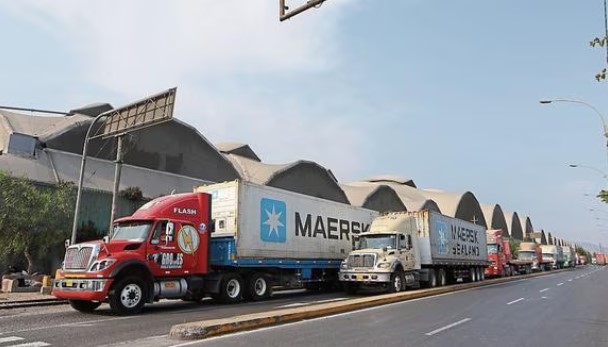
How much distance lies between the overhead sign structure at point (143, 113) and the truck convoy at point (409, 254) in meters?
9.89

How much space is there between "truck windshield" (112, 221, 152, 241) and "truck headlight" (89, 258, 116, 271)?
1.37m

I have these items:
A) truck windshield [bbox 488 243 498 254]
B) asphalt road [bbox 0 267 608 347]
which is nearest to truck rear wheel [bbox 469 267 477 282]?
truck windshield [bbox 488 243 498 254]

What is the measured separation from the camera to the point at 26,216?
945 inches

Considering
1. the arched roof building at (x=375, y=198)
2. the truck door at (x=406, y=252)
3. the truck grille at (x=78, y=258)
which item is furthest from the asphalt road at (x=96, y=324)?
the arched roof building at (x=375, y=198)

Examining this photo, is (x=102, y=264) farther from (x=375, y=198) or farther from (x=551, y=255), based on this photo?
(x=551, y=255)

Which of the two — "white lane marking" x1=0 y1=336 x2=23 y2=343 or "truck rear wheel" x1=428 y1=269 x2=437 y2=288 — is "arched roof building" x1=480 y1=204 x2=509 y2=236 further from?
"white lane marking" x1=0 y1=336 x2=23 y2=343

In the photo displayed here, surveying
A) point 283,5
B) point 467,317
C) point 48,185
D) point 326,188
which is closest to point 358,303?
point 467,317

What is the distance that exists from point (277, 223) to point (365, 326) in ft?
29.6

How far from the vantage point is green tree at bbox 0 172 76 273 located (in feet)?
78.1

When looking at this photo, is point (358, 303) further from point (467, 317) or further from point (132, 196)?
point (132, 196)

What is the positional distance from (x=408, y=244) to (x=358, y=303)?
850 cm

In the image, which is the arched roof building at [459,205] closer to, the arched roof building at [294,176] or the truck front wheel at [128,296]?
the arched roof building at [294,176]

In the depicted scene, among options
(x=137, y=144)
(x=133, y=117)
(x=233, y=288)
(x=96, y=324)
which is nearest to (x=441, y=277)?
(x=233, y=288)

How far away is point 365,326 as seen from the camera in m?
11.1
